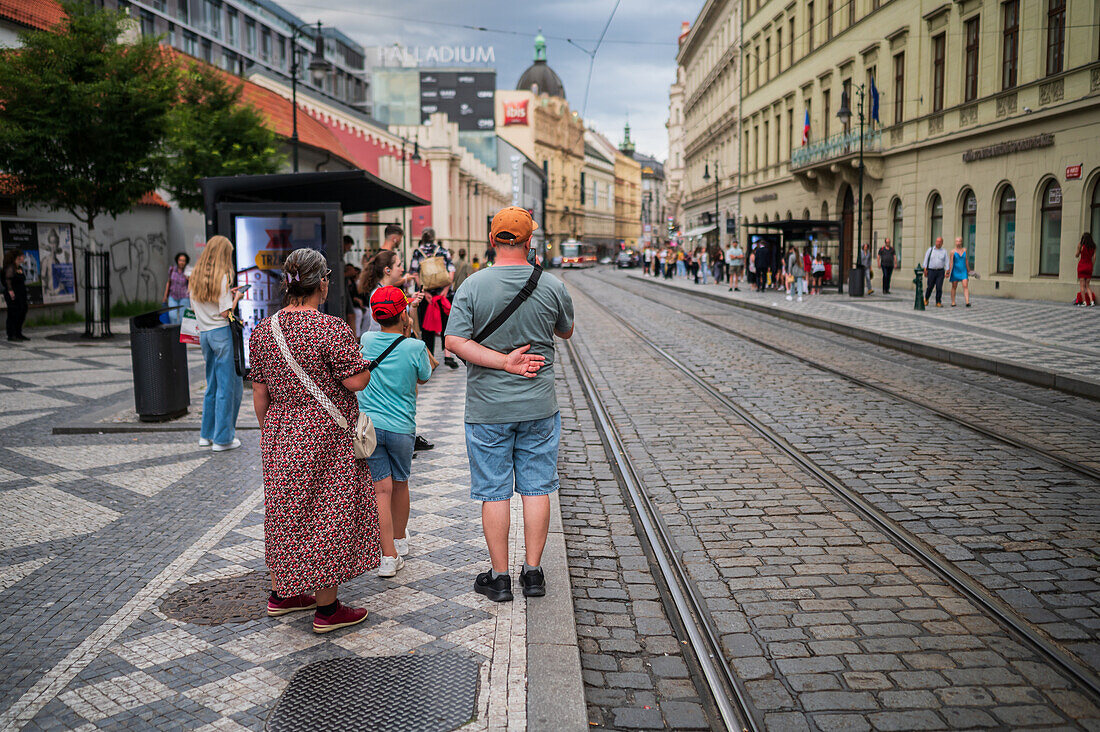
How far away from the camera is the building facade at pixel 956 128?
901 inches

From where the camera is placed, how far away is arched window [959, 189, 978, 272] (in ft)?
91.6

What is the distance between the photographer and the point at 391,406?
4.95m

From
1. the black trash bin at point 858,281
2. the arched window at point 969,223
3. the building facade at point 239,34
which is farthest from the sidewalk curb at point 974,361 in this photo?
the building facade at point 239,34

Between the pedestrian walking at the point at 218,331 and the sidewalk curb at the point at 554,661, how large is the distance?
4290mm

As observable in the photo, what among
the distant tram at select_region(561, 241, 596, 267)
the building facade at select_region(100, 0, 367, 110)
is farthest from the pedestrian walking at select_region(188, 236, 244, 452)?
the distant tram at select_region(561, 241, 596, 267)

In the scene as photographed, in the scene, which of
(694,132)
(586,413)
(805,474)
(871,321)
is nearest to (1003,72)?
(871,321)

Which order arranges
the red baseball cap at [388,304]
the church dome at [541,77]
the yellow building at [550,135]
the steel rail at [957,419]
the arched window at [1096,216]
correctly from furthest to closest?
the church dome at [541,77], the yellow building at [550,135], the arched window at [1096,216], the steel rail at [957,419], the red baseball cap at [388,304]

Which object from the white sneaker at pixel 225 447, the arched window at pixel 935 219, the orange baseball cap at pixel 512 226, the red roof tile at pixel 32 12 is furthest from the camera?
the arched window at pixel 935 219

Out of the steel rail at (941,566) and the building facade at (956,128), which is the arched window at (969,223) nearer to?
the building facade at (956,128)

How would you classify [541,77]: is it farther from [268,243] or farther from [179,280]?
[268,243]

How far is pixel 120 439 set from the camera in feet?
28.8

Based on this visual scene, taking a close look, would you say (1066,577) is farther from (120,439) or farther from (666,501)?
(120,439)

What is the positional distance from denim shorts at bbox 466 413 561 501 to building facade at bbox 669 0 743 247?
4938 cm

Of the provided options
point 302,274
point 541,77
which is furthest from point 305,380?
point 541,77
